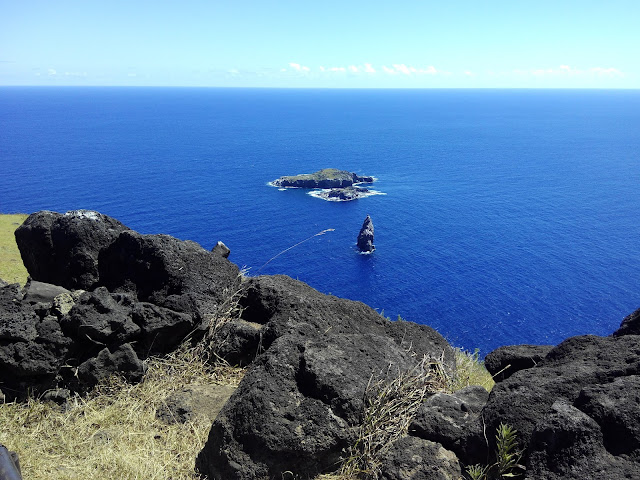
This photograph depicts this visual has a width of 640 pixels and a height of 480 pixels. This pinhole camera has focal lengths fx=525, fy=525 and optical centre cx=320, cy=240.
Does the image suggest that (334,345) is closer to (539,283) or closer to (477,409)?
(477,409)

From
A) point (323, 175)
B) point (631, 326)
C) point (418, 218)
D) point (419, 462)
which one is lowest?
point (418, 218)

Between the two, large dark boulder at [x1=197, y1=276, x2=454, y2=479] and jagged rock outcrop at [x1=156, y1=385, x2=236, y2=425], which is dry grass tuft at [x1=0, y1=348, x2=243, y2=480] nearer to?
jagged rock outcrop at [x1=156, y1=385, x2=236, y2=425]

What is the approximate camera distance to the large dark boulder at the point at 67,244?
8758mm

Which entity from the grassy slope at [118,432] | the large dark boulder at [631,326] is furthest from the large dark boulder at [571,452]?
the large dark boulder at [631,326]

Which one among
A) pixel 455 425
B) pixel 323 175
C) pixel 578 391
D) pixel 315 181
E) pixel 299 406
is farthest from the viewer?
pixel 323 175

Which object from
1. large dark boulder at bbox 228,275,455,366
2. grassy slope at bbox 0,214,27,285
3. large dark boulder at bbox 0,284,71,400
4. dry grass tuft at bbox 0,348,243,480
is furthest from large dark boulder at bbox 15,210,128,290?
grassy slope at bbox 0,214,27,285

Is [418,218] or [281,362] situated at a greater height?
[281,362]

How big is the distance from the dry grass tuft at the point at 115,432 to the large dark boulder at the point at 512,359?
3.54 metres

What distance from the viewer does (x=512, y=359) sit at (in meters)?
6.99

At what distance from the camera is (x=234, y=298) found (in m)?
8.47

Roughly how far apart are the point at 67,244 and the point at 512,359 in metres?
7.22

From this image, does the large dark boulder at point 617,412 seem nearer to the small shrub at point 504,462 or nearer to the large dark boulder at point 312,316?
the small shrub at point 504,462

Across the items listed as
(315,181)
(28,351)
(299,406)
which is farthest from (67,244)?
(315,181)

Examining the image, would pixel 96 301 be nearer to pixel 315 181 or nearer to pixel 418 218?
pixel 418 218
